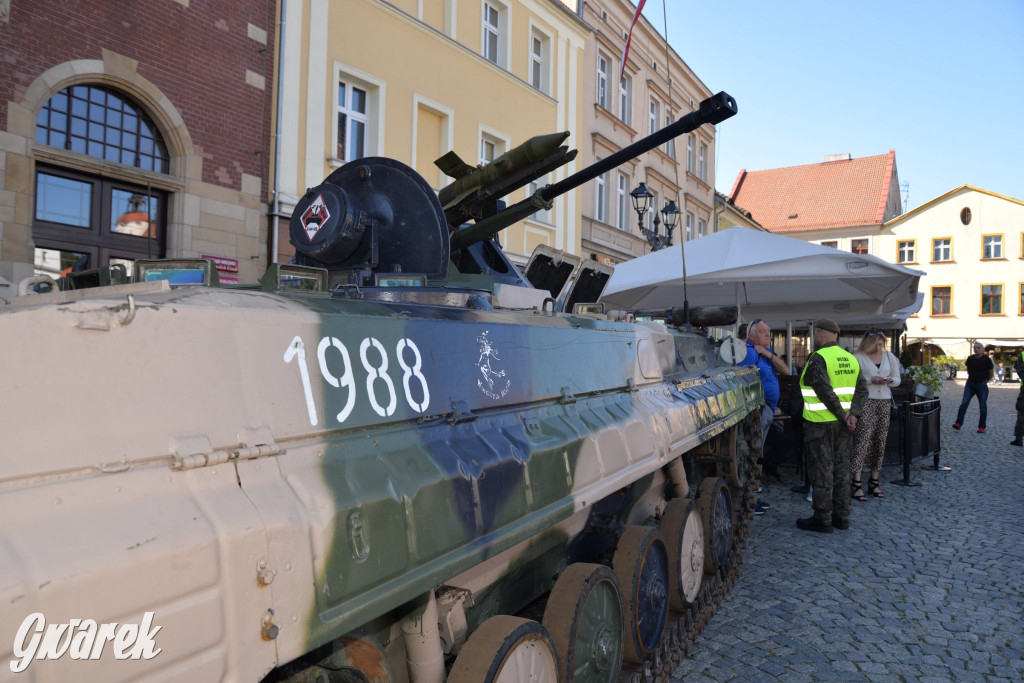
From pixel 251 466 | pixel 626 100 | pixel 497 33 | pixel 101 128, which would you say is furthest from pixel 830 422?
pixel 626 100

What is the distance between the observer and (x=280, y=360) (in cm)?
181

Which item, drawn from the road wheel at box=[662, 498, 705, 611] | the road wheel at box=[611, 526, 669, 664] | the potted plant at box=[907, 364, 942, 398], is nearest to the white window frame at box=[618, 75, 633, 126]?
the potted plant at box=[907, 364, 942, 398]

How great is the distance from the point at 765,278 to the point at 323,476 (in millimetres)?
7480

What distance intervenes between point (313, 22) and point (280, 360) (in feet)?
33.7

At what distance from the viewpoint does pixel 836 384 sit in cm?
690

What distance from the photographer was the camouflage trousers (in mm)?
6836

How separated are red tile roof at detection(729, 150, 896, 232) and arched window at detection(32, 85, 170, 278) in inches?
1531

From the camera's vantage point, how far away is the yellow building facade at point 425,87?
10711mm

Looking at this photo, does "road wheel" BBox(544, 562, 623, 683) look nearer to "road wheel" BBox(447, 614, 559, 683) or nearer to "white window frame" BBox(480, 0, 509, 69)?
"road wheel" BBox(447, 614, 559, 683)

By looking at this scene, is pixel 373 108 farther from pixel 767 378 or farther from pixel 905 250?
pixel 905 250

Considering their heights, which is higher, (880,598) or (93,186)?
(93,186)

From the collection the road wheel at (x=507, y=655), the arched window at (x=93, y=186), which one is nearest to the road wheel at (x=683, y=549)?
the road wheel at (x=507, y=655)

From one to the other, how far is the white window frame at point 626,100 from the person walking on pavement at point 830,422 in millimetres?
15038

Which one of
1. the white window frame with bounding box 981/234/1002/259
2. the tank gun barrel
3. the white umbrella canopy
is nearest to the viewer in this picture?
the tank gun barrel
